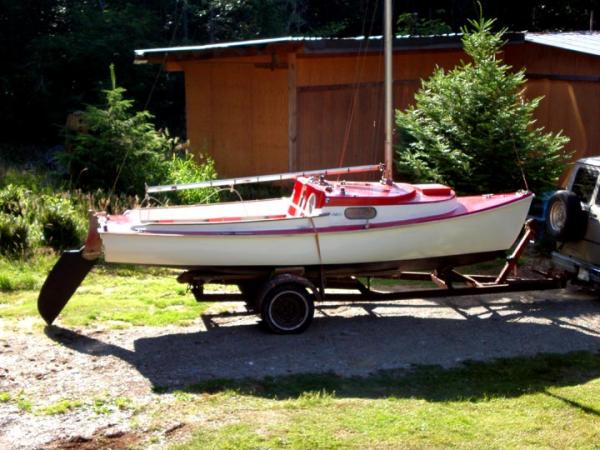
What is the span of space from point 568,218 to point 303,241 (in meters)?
3.27

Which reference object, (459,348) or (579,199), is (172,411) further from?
(579,199)

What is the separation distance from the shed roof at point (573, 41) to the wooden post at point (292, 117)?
4847 mm

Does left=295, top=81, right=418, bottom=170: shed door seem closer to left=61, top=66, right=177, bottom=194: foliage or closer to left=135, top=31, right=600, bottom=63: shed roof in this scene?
left=135, top=31, right=600, bottom=63: shed roof

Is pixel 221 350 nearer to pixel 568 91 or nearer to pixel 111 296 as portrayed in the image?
pixel 111 296

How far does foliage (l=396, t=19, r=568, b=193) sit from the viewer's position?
13.3m

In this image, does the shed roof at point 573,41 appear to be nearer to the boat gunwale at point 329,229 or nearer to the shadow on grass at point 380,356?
the boat gunwale at point 329,229

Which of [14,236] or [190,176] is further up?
[190,176]

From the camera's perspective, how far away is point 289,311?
9.70 meters

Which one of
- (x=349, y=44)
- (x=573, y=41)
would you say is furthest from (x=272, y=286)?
(x=573, y=41)

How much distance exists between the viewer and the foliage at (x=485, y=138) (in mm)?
13336

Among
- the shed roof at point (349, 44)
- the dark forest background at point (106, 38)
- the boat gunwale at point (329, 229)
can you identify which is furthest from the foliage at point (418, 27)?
the boat gunwale at point (329, 229)

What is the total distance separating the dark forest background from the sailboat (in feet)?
45.3

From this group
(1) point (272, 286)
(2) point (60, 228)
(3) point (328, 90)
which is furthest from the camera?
(3) point (328, 90)

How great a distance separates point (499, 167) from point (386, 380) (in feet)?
19.4
